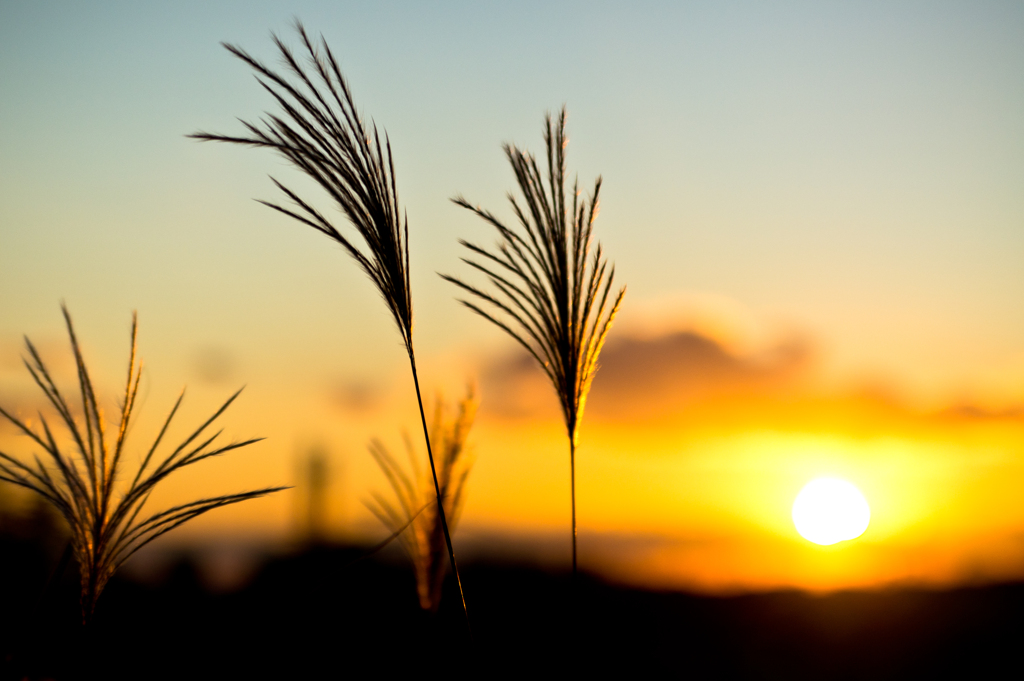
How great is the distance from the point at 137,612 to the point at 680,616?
5.59 m

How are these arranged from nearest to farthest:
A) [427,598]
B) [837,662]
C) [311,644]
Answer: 1. [427,598]
2. [311,644]
3. [837,662]

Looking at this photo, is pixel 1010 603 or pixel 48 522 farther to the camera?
pixel 48 522

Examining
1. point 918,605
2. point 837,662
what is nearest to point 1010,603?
point 918,605

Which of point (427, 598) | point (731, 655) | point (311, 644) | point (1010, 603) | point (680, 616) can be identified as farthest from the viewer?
point (680, 616)

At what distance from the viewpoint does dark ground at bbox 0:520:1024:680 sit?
3.46 metres

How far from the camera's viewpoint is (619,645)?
19.9 feet

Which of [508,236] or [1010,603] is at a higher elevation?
[508,236]

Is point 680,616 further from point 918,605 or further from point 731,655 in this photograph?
point 918,605

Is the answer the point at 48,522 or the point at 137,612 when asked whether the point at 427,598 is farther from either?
the point at 48,522

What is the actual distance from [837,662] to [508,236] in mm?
5660

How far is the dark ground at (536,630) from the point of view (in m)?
3.46

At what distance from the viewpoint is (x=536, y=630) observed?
231 inches

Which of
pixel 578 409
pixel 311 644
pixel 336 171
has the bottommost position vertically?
pixel 311 644

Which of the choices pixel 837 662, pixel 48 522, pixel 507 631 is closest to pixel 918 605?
pixel 837 662
